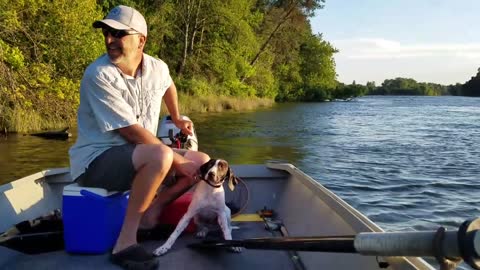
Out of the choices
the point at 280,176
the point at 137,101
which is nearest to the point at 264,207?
the point at 280,176

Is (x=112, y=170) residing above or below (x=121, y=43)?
below

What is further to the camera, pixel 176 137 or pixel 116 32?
pixel 176 137

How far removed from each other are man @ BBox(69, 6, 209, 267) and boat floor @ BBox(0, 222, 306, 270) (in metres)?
0.18

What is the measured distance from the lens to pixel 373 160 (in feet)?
44.5

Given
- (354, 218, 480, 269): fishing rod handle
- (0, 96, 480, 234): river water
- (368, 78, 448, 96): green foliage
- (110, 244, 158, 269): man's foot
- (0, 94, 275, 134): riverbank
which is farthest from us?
(368, 78, 448, 96): green foliage

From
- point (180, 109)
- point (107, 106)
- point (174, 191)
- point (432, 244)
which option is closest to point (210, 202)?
point (174, 191)

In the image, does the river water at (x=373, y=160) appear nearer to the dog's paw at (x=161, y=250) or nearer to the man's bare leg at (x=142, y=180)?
the dog's paw at (x=161, y=250)

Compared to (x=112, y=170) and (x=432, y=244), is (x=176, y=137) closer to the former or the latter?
(x=112, y=170)

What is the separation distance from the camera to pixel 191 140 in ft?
16.8

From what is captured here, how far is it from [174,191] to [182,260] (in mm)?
580

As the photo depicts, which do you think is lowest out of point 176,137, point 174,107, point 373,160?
point 373,160

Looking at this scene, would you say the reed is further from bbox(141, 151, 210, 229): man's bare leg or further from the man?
the man

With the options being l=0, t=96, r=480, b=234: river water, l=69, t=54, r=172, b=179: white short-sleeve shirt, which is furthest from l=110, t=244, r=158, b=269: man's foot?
l=0, t=96, r=480, b=234: river water

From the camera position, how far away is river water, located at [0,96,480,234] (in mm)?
8688
